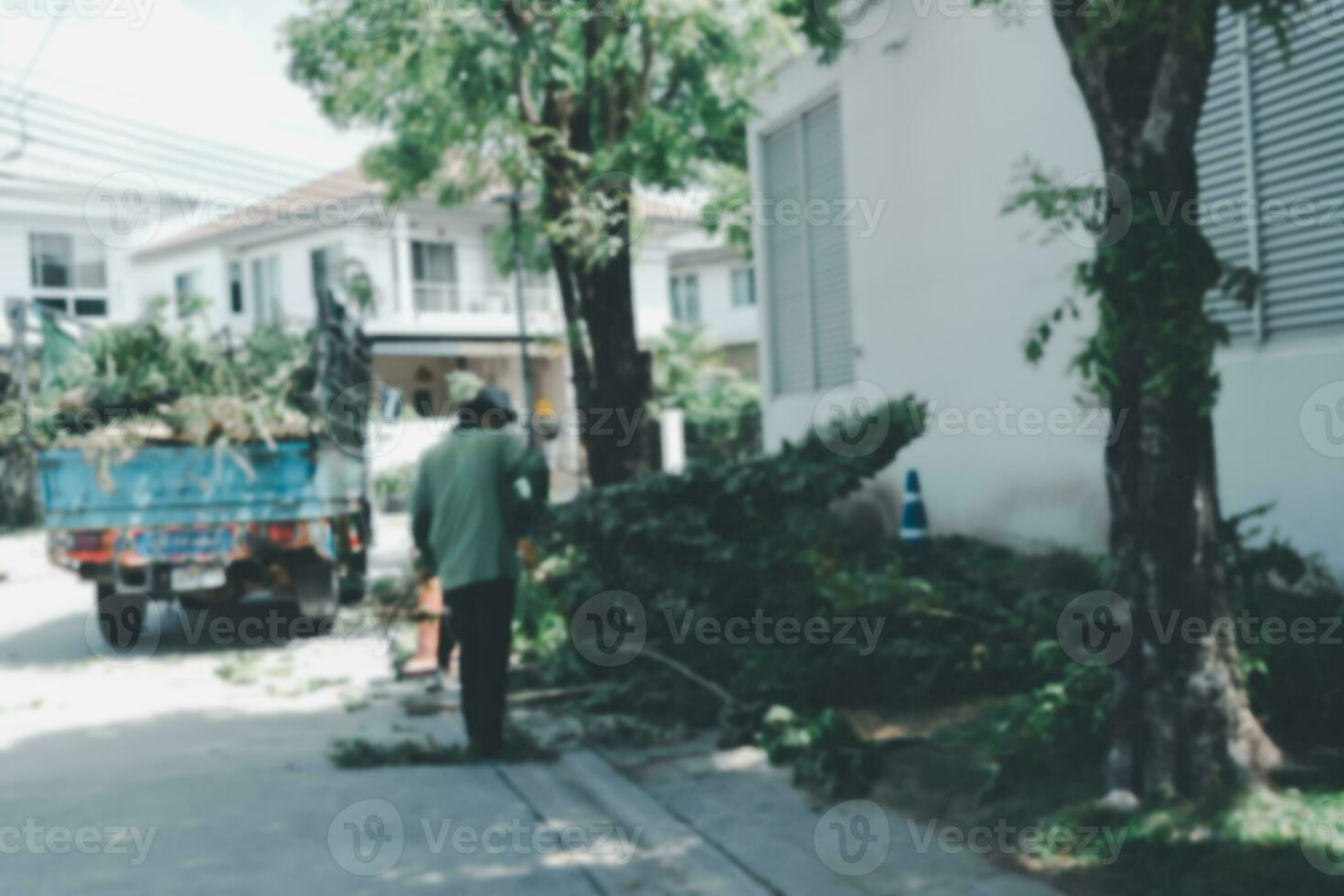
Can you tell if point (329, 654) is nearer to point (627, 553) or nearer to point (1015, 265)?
point (627, 553)

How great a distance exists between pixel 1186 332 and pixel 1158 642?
1106mm

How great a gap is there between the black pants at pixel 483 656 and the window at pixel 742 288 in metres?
33.4

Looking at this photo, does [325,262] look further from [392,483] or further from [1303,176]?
[1303,176]

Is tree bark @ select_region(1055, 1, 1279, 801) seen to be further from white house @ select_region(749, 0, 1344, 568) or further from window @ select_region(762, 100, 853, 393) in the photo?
window @ select_region(762, 100, 853, 393)

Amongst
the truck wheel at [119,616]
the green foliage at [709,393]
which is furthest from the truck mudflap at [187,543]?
the green foliage at [709,393]

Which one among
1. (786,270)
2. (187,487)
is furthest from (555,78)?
(187,487)

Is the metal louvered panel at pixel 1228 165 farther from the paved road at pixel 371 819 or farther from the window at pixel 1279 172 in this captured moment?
the paved road at pixel 371 819

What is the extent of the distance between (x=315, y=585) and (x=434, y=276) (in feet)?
77.1

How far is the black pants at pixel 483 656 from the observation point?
6.63 metres

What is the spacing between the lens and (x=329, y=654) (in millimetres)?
10391

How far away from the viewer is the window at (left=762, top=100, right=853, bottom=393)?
41.1 ft

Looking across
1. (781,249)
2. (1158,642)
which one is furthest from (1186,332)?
(781,249)

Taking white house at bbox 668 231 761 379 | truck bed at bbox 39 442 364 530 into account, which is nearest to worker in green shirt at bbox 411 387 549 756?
truck bed at bbox 39 442 364 530

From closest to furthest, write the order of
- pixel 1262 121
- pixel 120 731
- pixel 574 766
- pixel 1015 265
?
pixel 574 766 → pixel 1262 121 → pixel 120 731 → pixel 1015 265
